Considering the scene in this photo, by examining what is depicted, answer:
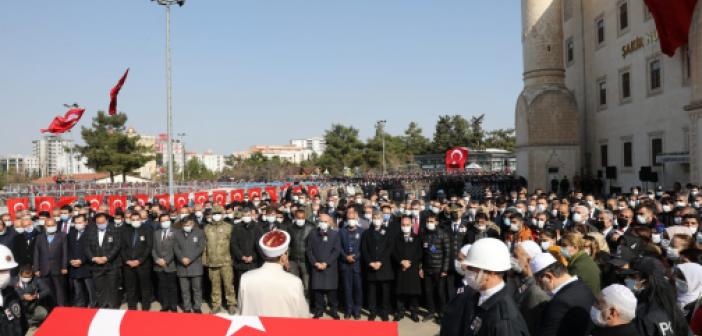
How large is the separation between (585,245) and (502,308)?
11.4 ft

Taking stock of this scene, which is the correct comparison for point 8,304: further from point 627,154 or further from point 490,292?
point 627,154

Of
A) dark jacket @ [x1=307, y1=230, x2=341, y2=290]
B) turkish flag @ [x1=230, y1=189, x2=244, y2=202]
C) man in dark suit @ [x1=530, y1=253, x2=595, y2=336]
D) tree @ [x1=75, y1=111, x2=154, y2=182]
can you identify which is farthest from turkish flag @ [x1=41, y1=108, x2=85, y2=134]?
man in dark suit @ [x1=530, y1=253, x2=595, y2=336]

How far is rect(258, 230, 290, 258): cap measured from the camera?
3830 millimetres

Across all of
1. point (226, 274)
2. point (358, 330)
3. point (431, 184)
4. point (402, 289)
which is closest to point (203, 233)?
point (226, 274)

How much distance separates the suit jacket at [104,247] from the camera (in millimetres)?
8680

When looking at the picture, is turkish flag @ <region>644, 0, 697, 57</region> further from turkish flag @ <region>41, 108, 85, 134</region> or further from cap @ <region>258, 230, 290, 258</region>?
turkish flag @ <region>41, 108, 85, 134</region>

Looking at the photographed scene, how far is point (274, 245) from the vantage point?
12.7ft

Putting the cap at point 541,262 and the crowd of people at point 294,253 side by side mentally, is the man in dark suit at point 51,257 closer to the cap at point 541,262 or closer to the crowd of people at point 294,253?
the crowd of people at point 294,253

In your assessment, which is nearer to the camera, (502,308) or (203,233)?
(502,308)

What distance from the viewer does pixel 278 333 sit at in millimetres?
3229

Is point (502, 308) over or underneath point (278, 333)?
over

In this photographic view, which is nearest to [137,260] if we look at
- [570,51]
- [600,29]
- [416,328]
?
[416,328]

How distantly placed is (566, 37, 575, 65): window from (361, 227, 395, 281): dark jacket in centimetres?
2863

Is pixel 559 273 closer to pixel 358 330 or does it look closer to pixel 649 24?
pixel 358 330
